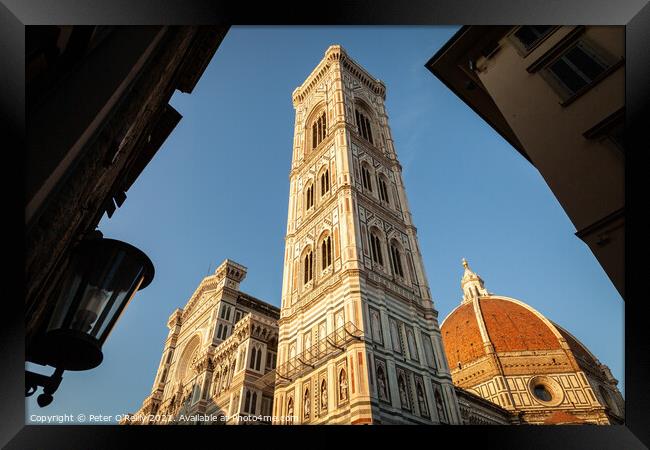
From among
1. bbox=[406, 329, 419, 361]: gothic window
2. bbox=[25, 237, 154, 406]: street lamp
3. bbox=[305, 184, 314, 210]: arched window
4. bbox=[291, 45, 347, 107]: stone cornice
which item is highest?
bbox=[291, 45, 347, 107]: stone cornice

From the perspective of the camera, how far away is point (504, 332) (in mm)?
48375

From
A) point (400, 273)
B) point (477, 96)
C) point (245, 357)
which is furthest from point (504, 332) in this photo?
point (477, 96)

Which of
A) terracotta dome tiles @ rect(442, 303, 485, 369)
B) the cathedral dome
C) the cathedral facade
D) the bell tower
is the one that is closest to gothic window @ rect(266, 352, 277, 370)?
the cathedral facade

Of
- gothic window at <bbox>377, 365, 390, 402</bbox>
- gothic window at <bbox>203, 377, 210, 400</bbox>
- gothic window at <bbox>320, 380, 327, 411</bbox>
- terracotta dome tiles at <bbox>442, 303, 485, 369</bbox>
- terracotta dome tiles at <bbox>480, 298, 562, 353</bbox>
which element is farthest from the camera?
terracotta dome tiles at <bbox>442, 303, 485, 369</bbox>

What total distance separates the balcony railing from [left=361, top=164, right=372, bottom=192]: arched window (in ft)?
32.0

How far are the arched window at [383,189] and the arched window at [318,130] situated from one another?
17.7ft

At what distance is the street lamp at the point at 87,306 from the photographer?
8.86ft

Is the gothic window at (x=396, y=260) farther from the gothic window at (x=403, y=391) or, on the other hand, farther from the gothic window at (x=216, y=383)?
the gothic window at (x=216, y=383)

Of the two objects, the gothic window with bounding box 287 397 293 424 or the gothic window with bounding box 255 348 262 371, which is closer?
the gothic window with bounding box 287 397 293 424

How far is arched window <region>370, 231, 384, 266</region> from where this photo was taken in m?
19.9

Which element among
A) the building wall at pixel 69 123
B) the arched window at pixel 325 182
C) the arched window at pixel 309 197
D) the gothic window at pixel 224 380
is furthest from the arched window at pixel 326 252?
the building wall at pixel 69 123

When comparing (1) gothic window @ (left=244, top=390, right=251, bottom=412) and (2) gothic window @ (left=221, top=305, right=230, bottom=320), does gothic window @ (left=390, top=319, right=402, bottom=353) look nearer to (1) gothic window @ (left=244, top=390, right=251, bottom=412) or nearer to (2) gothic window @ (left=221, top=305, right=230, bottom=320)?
(1) gothic window @ (left=244, top=390, right=251, bottom=412)

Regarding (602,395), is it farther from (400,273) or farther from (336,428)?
(336,428)
